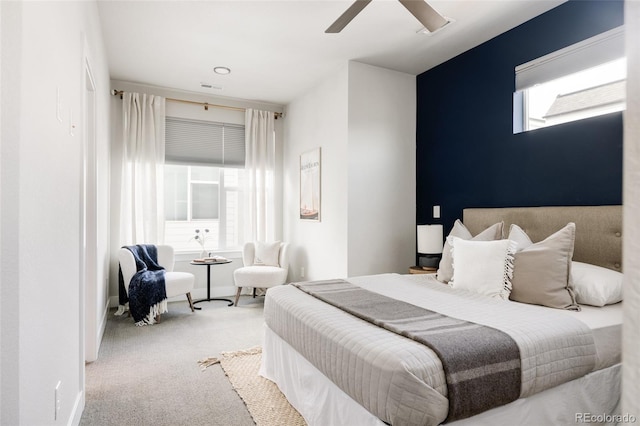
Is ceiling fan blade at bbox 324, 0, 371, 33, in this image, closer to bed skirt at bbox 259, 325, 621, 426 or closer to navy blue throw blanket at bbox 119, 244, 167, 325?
bed skirt at bbox 259, 325, 621, 426

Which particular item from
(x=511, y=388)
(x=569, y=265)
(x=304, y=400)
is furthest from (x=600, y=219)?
(x=304, y=400)

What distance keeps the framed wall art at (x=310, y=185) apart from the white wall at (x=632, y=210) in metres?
4.25

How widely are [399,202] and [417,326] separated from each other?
8.74 feet

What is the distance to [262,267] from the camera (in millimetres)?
4805

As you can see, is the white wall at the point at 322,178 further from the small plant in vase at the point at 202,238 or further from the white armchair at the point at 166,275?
the white armchair at the point at 166,275

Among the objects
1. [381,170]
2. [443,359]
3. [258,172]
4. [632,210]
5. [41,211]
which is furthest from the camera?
[258,172]

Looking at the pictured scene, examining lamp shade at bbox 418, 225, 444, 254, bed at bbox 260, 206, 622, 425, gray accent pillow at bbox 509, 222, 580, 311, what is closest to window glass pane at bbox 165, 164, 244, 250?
lamp shade at bbox 418, 225, 444, 254

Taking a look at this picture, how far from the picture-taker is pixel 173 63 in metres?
4.08

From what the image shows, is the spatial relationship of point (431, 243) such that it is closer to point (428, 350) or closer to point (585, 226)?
point (585, 226)

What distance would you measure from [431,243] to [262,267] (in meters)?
2.22

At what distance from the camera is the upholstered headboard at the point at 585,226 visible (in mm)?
2445

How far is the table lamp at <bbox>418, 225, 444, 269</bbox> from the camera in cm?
363

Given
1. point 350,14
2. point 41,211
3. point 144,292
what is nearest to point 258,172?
point 144,292

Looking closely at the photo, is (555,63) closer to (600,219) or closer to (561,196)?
(561,196)
